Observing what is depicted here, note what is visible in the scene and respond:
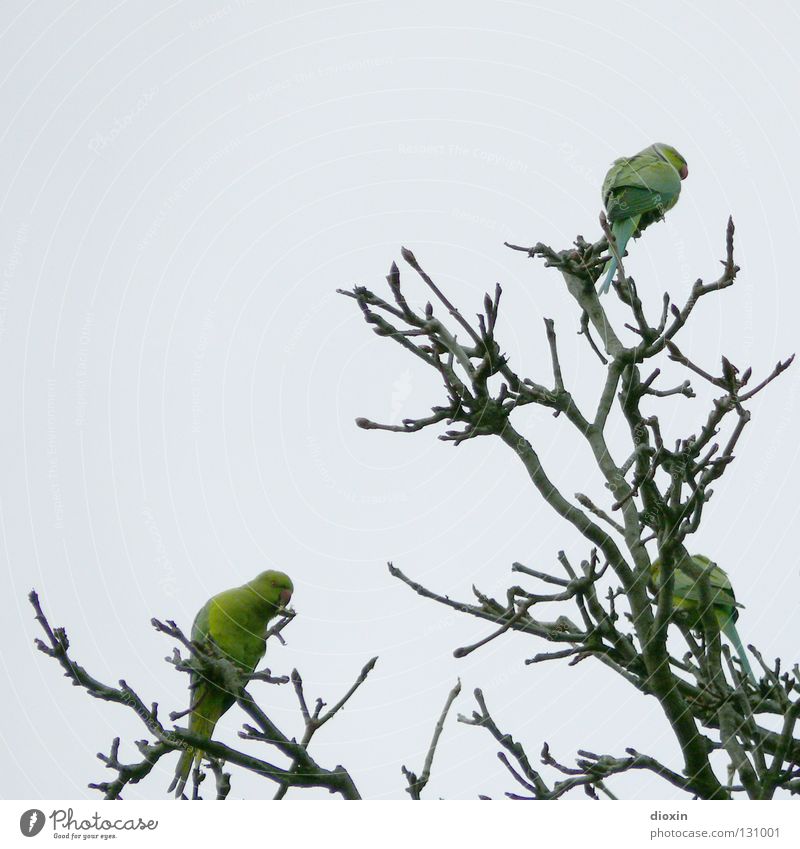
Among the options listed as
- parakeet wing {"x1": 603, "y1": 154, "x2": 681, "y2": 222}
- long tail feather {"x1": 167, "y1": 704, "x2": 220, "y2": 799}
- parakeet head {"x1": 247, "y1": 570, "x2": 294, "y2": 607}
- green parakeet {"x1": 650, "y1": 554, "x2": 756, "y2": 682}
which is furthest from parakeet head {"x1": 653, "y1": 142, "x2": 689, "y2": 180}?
long tail feather {"x1": 167, "y1": 704, "x2": 220, "y2": 799}

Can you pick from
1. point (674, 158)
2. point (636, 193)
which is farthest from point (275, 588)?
point (674, 158)

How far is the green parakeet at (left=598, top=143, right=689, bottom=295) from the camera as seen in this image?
822 cm

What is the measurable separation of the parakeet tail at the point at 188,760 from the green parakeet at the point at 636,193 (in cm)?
484

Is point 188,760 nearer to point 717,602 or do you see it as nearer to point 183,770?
point 183,770

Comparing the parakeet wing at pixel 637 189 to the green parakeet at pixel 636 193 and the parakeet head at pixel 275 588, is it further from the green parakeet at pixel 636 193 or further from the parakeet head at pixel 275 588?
the parakeet head at pixel 275 588

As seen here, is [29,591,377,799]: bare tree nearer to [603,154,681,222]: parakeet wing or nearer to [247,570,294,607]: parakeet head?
[247,570,294,607]: parakeet head

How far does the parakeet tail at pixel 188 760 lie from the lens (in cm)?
505

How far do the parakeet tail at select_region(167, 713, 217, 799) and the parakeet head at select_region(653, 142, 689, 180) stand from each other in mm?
7109

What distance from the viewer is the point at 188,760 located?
17.5ft

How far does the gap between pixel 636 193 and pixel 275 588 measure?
4.70 meters
